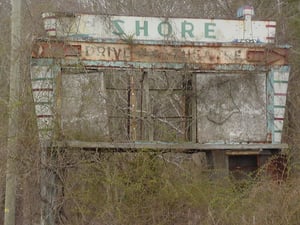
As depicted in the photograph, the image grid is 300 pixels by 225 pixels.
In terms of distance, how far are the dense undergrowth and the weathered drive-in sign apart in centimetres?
157

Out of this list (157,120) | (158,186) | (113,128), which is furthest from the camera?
(157,120)

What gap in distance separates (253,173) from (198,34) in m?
2.02

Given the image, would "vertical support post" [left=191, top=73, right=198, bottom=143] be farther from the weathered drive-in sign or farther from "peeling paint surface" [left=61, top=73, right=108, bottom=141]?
"peeling paint surface" [left=61, top=73, right=108, bottom=141]

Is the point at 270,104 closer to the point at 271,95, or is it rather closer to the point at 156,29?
the point at 271,95

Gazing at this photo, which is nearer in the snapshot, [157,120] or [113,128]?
[113,128]

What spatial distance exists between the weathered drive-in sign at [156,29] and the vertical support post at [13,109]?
4.28 feet

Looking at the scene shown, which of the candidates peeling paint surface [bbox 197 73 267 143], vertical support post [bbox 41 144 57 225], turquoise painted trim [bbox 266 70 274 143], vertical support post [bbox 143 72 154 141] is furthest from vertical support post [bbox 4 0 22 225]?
turquoise painted trim [bbox 266 70 274 143]

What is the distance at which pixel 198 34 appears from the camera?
32.4ft

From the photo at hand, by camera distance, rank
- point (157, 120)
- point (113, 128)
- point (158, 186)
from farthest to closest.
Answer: point (157, 120) → point (113, 128) → point (158, 186)

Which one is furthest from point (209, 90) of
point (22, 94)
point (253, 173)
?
point (22, 94)

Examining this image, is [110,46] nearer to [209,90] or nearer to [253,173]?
[209,90]

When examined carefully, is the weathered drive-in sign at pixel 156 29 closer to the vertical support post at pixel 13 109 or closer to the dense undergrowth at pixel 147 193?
the vertical support post at pixel 13 109

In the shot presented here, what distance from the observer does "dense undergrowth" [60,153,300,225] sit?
29.9ft

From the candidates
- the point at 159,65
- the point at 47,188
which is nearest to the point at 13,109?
the point at 47,188
